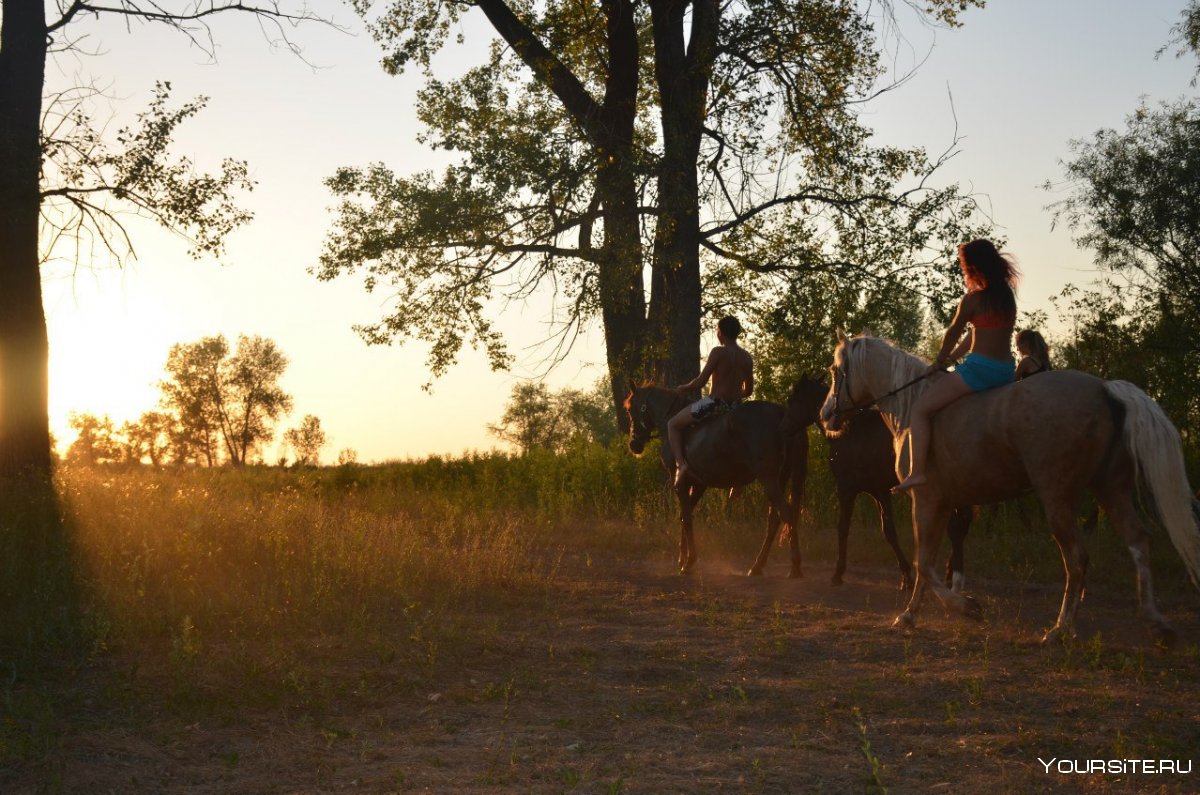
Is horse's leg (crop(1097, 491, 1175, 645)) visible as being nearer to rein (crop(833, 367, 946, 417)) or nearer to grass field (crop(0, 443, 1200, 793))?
grass field (crop(0, 443, 1200, 793))

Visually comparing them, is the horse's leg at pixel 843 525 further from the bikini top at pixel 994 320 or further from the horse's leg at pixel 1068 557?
the bikini top at pixel 994 320

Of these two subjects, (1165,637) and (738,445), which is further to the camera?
(738,445)

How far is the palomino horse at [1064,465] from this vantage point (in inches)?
296

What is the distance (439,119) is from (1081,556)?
1652cm

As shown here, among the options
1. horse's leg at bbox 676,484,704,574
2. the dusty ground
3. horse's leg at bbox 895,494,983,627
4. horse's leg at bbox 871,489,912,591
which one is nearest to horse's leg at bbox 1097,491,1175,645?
the dusty ground

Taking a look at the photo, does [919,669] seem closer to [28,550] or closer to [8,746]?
[8,746]


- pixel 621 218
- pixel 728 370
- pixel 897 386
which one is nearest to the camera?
pixel 897 386

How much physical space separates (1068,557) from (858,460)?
330cm

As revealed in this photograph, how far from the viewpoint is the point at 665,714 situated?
21.3ft

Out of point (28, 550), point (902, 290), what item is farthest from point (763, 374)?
point (28, 550)

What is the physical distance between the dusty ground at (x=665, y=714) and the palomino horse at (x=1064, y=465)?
0.68m

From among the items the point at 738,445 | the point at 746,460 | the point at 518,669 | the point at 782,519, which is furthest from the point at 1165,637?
the point at 738,445

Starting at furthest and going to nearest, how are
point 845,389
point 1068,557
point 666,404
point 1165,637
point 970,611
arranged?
1. point 666,404
2. point 845,389
3. point 970,611
4. point 1068,557
5. point 1165,637

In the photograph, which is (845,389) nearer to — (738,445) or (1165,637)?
(738,445)
